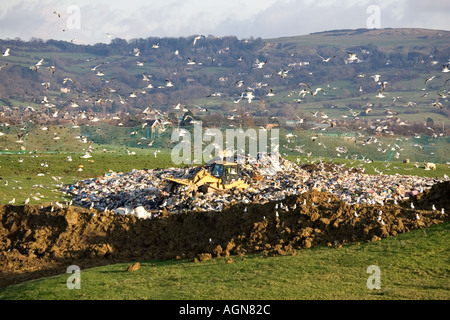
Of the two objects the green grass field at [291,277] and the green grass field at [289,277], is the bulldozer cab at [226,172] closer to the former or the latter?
the green grass field at [289,277]

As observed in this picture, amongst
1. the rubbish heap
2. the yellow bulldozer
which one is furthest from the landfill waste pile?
the yellow bulldozer

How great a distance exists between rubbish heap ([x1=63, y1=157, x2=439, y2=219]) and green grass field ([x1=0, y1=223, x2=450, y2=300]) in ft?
30.1

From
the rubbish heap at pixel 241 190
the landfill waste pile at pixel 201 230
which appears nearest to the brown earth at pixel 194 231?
the landfill waste pile at pixel 201 230

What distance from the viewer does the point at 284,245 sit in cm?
1575

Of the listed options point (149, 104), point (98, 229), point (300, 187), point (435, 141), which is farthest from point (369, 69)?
point (98, 229)

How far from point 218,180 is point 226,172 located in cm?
67

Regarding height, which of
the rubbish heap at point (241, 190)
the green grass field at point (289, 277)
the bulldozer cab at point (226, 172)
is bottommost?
the green grass field at point (289, 277)

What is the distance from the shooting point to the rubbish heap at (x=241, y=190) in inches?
1072

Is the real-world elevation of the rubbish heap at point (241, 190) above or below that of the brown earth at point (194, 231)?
above

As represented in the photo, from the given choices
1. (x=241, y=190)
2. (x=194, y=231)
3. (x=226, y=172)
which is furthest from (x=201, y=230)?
(x=226, y=172)

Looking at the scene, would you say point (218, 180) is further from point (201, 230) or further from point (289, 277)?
point (289, 277)

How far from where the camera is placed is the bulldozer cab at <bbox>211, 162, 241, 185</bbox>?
2938 cm

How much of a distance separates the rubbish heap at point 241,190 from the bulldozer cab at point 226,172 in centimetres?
88
